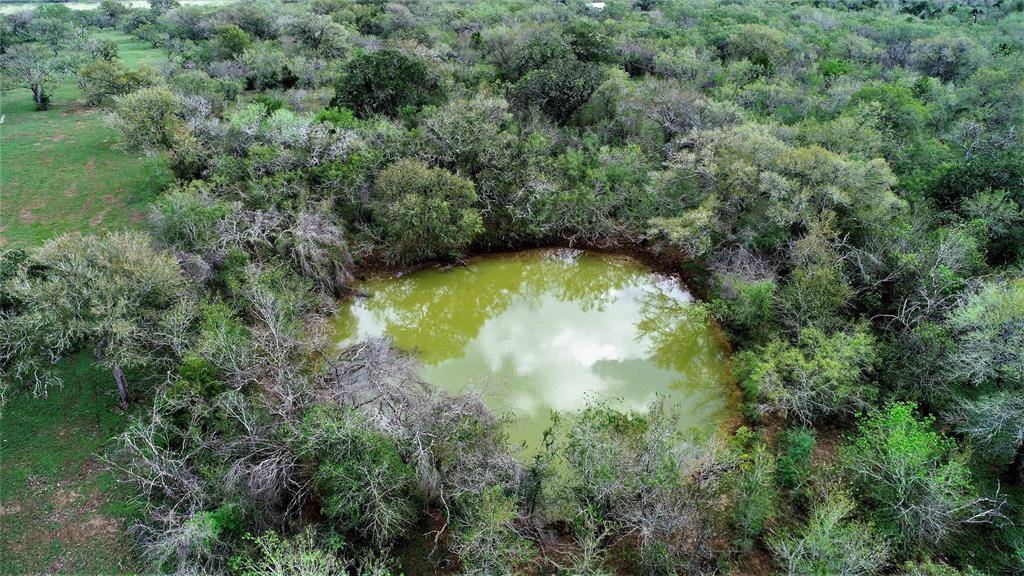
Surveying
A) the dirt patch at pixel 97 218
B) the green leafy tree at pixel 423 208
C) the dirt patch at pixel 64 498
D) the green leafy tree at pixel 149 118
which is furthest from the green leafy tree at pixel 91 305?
the green leafy tree at pixel 149 118

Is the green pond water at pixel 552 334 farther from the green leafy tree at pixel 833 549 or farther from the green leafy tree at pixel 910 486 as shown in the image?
the green leafy tree at pixel 833 549

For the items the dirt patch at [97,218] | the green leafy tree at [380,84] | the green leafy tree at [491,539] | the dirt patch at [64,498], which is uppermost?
the green leafy tree at [380,84]

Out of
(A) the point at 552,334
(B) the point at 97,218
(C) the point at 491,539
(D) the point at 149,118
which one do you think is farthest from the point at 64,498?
(D) the point at 149,118

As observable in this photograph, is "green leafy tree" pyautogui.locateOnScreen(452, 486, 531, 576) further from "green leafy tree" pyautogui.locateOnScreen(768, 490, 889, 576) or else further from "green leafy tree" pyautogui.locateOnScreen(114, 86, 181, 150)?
"green leafy tree" pyautogui.locateOnScreen(114, 86, 181, 150)

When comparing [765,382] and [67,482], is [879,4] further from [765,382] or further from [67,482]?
[67,482]

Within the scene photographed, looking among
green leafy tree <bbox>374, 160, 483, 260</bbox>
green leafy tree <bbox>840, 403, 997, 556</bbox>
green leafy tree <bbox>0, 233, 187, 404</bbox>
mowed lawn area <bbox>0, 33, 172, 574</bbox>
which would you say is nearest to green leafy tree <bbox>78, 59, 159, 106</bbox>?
mowed lawn area <bbox>0, 33, 172, 574</bbox>

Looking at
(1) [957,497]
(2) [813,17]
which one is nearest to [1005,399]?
(1) [957,497]

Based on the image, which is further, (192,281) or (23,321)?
(192,281)

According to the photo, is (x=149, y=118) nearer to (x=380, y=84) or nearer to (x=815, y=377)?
(x=380, y=84)
